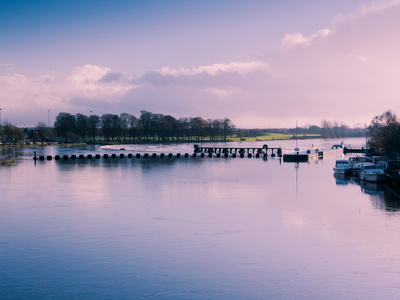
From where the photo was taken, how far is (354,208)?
37.2m

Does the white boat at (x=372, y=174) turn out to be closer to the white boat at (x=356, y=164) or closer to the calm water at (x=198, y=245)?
the white boat at (x=356, y=164)

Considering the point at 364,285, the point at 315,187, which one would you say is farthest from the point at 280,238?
the point at 315,187

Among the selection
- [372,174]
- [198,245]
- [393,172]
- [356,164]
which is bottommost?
[198,245]

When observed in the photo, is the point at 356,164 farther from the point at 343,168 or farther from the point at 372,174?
the point at 372,174

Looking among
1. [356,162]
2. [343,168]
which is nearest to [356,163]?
[356,162]

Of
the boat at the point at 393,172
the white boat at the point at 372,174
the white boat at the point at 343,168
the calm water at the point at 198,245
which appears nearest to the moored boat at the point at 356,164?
the white boat at the point at 343,168

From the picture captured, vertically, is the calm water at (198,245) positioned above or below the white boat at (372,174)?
below

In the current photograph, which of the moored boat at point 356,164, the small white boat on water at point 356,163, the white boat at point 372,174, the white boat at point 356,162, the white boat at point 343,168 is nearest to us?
the white boat at point 372,174

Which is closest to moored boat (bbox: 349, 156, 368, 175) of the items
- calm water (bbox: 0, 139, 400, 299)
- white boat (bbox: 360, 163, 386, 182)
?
white boat (bbox: 360, 163, 386, 182)

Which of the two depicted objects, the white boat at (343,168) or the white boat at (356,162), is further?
the white boat at (356,162)

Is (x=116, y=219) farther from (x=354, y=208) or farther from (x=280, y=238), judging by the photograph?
(x=354, y=208)

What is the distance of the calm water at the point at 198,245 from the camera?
18328 millimetres

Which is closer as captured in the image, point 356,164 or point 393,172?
point 393,172

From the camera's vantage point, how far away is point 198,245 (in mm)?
24672
